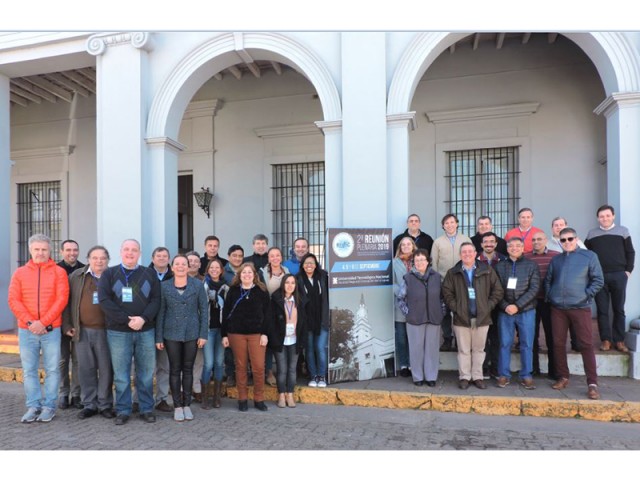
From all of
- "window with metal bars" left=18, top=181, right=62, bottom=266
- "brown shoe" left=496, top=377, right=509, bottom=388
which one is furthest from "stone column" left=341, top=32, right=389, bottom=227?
"window with metal bars" left=18, top=181, right=62, bottom=266

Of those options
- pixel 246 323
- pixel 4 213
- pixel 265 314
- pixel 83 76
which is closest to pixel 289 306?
pixel 265 314

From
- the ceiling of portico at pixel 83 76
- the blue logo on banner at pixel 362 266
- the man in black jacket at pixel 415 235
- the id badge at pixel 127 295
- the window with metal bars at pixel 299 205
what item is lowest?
the id badge at pixel 127 295

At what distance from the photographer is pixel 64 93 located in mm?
11531

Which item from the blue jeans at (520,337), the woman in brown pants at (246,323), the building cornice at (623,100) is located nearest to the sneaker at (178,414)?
the woman in brown pants at (246,323)

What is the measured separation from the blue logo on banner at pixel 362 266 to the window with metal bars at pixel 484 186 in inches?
159

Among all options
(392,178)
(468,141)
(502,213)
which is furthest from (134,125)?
(502,213)

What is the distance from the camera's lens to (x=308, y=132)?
10391 mm

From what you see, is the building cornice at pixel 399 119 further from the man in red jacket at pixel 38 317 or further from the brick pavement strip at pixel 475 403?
the man in red jacket at pixel 38 317

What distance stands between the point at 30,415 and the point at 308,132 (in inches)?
290

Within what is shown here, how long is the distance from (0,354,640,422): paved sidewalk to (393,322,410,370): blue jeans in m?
0.25

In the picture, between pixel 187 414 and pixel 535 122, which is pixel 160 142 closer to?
pixel 187 414

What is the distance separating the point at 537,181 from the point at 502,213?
88cm

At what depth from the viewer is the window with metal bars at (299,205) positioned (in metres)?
10.6

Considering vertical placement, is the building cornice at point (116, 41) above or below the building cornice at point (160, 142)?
above
